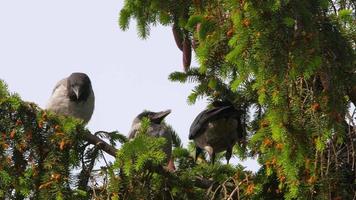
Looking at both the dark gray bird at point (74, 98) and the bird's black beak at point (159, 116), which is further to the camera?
the bird's black beak at point (159, 116)

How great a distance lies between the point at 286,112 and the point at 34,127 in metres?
1.86

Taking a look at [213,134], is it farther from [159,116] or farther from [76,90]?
[76,90]

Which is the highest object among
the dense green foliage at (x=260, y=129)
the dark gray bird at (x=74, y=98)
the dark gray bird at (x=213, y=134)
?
the dark gray bird at (x=74, y=98)

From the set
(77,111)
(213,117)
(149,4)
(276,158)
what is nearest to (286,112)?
(276,158)

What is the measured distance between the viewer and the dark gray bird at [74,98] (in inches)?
334

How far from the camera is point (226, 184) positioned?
562 cm

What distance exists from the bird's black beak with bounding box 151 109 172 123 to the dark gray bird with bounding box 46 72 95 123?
A: 874 mm

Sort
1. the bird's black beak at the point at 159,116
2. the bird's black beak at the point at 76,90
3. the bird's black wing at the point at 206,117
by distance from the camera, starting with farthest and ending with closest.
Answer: the bird's black beak at the point at 159,116
the bird's black beak at the point at 76,90
the bird's black wing at the point at 206,117

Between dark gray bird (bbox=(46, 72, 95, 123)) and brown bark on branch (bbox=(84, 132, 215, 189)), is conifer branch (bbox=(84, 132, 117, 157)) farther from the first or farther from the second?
dark gray bird (bbox=(46, 72, 95, 123))

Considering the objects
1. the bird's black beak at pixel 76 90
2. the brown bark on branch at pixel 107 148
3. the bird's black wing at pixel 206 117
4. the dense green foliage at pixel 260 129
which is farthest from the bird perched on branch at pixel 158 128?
the dense green foliage at pixel 260 129

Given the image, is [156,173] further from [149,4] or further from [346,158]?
[149,4]

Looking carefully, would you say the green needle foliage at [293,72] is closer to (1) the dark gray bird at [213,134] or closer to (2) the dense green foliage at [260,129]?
(2) the dense green foliage at [260,129]

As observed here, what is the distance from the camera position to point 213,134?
865 centimetres

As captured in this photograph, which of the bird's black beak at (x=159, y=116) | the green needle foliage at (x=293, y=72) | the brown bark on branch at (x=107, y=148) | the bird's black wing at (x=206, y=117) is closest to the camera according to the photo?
the green needle foliage at (x=293, y=72)
